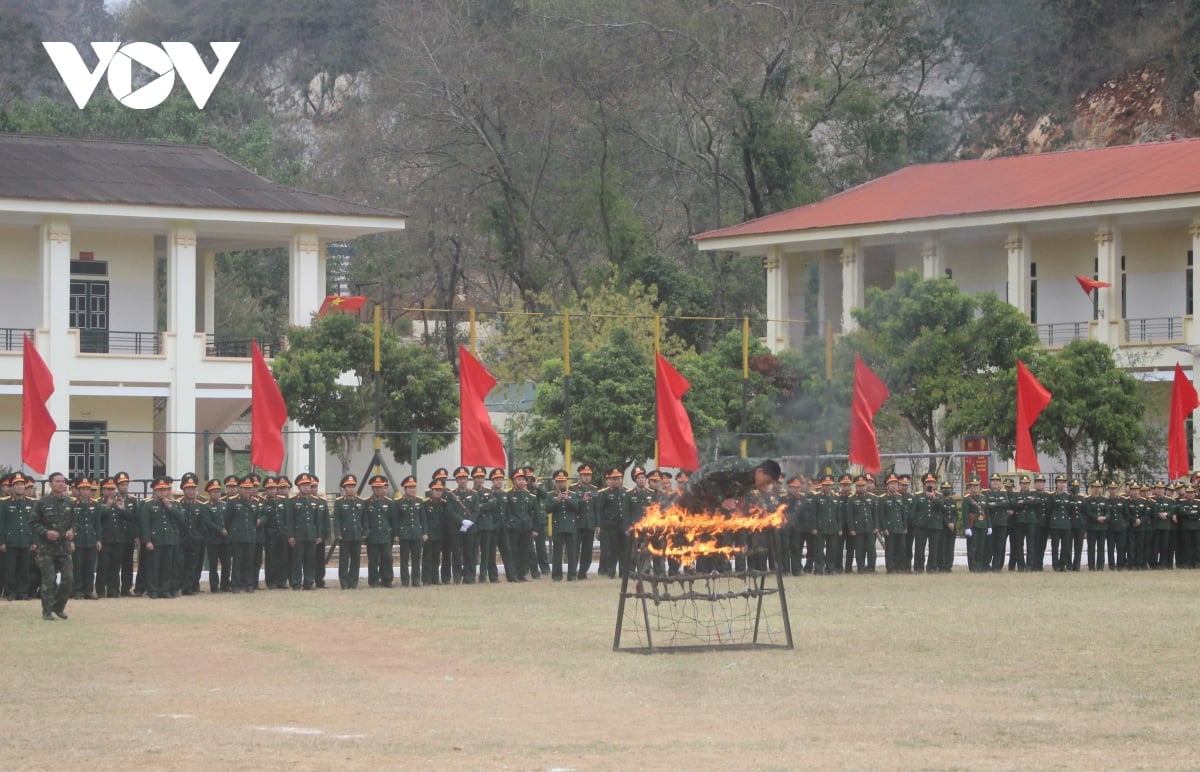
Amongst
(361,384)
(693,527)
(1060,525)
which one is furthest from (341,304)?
(693,527)

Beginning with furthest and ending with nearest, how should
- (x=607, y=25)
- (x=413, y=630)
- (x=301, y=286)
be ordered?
(x=607, y=25)
(x=301, y=286)
(x=413, y=630)

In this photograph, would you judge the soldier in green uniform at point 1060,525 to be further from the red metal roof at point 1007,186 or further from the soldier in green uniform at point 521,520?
the red metal roof at point 1007,186

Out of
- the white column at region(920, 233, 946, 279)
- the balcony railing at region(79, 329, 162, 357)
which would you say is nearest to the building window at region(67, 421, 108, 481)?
the balcony railing at region(79, 329, 162, 357)

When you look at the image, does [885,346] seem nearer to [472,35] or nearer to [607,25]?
[607,25]

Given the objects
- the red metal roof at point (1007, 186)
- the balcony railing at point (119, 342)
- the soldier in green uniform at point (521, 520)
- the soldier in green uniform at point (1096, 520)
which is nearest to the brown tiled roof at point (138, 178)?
the balcony railing at point (119, 342)

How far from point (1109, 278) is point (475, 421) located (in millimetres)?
17661

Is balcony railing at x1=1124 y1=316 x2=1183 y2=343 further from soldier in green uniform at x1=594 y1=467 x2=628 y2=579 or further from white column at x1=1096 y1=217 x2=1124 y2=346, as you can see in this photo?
soldier in green uniform at x1=594 y1=467 x2=628 y2=579

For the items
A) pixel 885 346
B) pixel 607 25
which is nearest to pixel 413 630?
pixel 885 346

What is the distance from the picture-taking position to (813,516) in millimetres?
23922

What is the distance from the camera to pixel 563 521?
22953 mm

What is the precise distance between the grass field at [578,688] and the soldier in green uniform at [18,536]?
843 mm

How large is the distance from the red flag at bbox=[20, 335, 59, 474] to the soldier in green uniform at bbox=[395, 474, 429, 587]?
4.08m

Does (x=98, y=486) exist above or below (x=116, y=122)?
below

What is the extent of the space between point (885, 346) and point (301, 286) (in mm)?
11701
